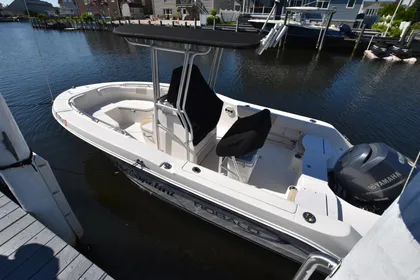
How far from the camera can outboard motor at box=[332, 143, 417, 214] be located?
6.69 feet

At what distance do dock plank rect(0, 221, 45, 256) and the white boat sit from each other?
1113mm

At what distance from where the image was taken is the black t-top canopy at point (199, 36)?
6.76 feet

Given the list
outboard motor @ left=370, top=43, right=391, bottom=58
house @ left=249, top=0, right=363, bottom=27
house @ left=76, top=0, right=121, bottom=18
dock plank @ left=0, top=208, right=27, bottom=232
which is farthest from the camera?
house @ left=76, top=0, right=121, bottom=18

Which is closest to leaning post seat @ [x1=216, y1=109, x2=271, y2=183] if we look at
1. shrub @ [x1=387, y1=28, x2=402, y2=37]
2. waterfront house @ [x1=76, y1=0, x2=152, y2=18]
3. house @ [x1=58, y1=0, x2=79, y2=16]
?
shrub @ [x1=387, y1=28, x2=402, y2=37]

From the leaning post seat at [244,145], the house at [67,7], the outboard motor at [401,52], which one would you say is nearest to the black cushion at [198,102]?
the leaning post seat at [244,145]

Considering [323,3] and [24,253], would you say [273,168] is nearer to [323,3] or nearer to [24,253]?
[24,253]

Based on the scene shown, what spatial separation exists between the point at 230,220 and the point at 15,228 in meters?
2.31

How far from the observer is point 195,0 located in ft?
88.6

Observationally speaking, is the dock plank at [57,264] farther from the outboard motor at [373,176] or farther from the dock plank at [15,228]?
the outboard motor at [373,176]

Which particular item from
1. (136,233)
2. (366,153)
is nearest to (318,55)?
(366,153)

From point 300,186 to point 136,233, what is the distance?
8.07 ft

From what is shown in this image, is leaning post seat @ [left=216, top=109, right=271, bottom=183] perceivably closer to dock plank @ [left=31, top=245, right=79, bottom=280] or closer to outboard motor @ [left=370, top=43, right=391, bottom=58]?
dock plank @ [left=31, top=245, right=79, bottom=280]

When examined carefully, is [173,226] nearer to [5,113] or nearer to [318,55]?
[5,113]

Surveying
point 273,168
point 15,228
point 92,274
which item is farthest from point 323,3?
point 15,228
